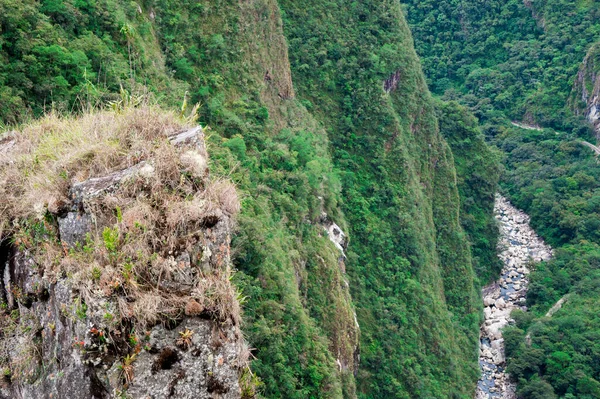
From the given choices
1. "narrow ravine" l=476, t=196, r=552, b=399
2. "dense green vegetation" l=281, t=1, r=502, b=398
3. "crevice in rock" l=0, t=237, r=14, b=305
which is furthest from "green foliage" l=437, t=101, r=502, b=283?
"crevice in rock" l=0, t=237, r=14, b=305

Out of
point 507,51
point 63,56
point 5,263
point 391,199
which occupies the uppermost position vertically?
point 63,56

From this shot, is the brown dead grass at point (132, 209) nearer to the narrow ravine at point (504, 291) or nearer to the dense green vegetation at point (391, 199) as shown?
the dense green vegetation at point (391, 199)

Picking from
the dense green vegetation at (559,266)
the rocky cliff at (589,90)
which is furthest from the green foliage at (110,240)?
the rocky cliff at (589,90)

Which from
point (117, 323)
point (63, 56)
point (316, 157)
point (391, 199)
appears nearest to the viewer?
point (117, 323)

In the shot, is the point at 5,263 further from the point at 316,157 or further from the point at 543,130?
the point at 543,130

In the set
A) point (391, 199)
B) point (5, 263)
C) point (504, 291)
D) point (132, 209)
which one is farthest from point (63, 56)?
point (504, 291)

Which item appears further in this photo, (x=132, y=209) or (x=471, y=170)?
(x=471, y=170)

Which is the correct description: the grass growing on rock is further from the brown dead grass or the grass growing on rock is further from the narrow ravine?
the narrow ravine
